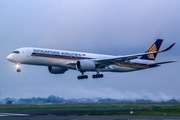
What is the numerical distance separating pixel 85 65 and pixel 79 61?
134 centimetres

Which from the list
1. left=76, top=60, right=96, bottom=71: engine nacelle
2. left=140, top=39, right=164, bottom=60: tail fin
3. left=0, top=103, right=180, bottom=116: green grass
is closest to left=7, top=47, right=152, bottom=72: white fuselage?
left=76, top=60, right=96, bottom=71: engine nacelle

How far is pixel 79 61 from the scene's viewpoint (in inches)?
2116

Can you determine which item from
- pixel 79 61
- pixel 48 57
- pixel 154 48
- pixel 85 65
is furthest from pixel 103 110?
pixel 154 48

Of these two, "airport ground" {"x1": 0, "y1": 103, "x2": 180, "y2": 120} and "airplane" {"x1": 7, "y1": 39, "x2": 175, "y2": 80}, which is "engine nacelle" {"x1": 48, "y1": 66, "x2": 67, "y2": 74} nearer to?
"airplane" {"x1": 7, "y1": 39, "x2": 175, "y2": 80}

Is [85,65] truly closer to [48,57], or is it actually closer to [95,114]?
[48,57]

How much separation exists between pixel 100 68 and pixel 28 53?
15307 millimetres

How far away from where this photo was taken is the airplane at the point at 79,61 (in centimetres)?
5091

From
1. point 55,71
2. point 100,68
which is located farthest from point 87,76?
point 55,71

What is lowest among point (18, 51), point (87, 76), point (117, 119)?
point (117, 119)

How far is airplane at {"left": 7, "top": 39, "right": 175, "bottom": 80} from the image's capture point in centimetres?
5091

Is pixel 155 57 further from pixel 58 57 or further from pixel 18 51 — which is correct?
pixel 18 51

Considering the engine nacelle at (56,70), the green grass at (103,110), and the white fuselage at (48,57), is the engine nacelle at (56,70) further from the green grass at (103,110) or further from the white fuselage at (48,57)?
the green grass at (103,110)

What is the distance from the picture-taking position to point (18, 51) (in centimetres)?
5106

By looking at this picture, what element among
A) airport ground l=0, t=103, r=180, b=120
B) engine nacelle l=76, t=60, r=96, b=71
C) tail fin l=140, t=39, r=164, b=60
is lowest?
airport ground l=0, t=103, r=180, b=120
